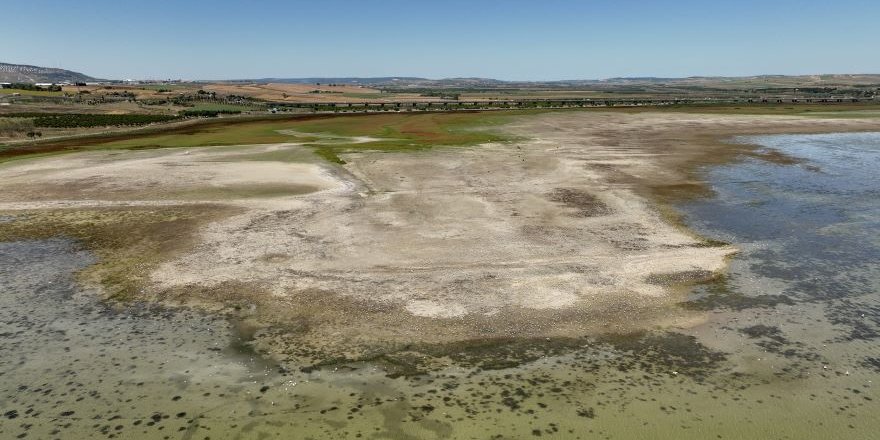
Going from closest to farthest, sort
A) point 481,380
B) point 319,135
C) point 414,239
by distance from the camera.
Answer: point 481,380 → point 414,239 → point 319,135

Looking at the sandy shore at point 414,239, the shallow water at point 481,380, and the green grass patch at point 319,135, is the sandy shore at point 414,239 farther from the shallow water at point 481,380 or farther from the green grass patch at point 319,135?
the green grass patch at point 319,135

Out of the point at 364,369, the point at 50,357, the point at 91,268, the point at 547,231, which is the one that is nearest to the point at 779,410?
the point at 364,369


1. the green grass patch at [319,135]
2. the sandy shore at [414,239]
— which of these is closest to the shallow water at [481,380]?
the sandy shore at [414,239]

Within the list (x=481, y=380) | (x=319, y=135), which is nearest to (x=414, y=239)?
(x=481, y=380)

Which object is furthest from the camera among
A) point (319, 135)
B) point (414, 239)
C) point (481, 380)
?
point (319, 135)

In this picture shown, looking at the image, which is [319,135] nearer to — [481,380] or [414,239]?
[414,239]

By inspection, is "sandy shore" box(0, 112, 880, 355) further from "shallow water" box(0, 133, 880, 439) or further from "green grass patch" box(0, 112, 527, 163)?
"green grass patch" box(0, 112, 527, 163)
